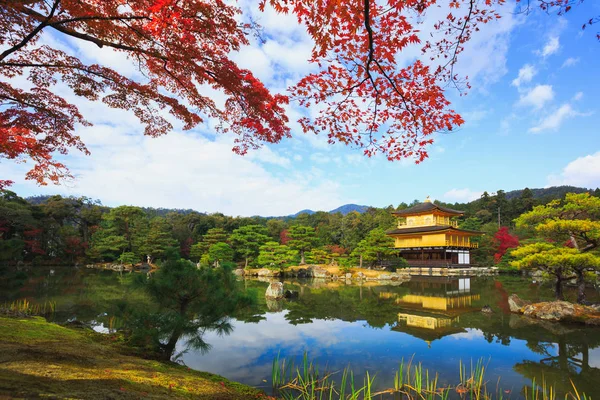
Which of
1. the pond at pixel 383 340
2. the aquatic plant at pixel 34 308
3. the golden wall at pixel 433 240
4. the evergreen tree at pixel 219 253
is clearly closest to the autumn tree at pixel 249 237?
the evergreen tree at pixel 219 253

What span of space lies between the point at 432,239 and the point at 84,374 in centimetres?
2582

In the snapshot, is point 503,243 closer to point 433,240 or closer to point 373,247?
point 433,240

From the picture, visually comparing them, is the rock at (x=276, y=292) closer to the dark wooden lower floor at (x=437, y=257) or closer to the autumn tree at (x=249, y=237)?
the autumn tree at (x=249, y=237)

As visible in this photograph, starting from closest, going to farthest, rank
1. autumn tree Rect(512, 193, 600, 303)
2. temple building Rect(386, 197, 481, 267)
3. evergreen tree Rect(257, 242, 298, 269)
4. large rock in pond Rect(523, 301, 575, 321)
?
Answer: 1. large rock in pond Rect(523, 301, 575, 321)
2. autumn tree Rect(512, 193, 600, 303)
3. evergreen tree Rect(257, 242, 298, 269)
4. temple building Rect(386, 197, 481, 267)

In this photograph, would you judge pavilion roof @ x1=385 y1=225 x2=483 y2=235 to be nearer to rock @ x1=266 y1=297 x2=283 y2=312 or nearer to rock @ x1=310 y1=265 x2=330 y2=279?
rock @ x1=310 y1=265 x2=330 y2=279

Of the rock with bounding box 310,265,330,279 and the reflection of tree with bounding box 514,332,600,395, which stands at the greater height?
the reflection of tree with bounding box 514,332,600,395

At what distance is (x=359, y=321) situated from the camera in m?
8.20

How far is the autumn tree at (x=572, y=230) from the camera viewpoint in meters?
8.35

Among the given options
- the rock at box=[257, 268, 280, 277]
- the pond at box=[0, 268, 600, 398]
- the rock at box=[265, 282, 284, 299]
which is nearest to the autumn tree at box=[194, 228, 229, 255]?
the rock at box=[257, 268, 280, 277]

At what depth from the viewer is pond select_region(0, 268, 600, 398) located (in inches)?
188

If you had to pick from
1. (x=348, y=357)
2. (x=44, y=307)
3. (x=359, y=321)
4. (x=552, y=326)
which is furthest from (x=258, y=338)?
(x=552, y=326)

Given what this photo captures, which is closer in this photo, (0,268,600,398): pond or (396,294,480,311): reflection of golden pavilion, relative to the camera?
(0,268,600,398): pond

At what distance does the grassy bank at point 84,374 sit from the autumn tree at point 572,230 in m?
8.98

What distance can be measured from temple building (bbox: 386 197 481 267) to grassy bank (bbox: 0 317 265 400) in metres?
23.6
